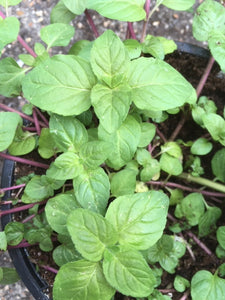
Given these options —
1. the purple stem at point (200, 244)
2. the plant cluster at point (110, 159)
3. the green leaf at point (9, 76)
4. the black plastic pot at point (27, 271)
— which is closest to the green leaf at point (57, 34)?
the plant cluster at point (110, 159)

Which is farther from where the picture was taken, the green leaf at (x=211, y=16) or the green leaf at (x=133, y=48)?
the green leaf at (x=211, y=16)

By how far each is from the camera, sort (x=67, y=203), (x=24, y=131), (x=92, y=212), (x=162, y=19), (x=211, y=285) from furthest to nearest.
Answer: (x=162, y=19)
(x=24, y=131)
(x=211, y=285)
(x=67, y=203)
(x=92, y=212)

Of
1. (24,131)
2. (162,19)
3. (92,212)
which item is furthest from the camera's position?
(162,19)

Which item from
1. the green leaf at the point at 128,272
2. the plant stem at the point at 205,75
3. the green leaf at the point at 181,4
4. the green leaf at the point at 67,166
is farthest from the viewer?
the plant stem at the point at 205,75

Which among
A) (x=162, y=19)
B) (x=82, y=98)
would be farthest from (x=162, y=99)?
(x=162, y=19)

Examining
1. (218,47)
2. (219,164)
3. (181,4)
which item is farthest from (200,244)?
(181,4)

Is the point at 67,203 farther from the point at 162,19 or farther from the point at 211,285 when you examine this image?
the point at 162,19

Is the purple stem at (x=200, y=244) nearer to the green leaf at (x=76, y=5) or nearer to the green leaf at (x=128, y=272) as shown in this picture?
the green leaf at (x=128, y=272)

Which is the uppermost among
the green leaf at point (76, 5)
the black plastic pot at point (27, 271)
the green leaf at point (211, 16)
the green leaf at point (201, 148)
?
the green leaf at point (211, 16)

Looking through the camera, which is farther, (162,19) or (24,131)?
(162,19)

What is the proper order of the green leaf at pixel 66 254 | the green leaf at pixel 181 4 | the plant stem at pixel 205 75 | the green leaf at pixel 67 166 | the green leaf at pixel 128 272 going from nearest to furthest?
the green leaf at pixel 128 272, the green leaf at pixel 67 166, the green leaf at pixel 66 254, the green leaf at pixel 181 4, the plant stem at pixel 205 75
